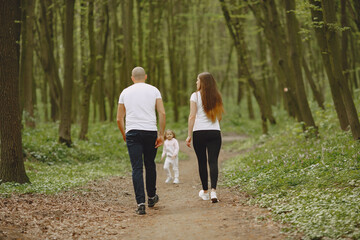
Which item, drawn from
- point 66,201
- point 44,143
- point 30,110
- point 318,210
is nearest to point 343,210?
point 318,210

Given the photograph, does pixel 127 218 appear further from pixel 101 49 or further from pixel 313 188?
pixel 101 49

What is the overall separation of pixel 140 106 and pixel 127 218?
6.42ft

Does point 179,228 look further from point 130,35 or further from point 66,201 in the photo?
point 130,35

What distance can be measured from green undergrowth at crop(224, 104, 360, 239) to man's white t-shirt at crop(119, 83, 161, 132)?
2399mm

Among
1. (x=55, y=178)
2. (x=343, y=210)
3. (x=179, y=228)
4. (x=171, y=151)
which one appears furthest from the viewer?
(x=171, y=151)

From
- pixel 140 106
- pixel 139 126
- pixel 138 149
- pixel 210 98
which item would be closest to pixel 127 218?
pixel 138 149

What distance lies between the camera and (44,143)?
15.0 meters

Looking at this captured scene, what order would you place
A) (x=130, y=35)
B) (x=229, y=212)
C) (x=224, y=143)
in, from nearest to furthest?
(x=229, y=212) < (x=130, y=35) < (x=224, y=143)

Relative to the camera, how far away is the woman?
23.6 feet

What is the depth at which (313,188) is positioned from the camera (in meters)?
6.43

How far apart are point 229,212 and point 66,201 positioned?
326cm

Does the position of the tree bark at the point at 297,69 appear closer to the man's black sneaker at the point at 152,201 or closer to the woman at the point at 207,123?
the woman at the point at 207,123

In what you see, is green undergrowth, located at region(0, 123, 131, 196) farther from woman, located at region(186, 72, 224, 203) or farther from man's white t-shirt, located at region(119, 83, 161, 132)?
woman, located at region(186, 72, 224, 203)

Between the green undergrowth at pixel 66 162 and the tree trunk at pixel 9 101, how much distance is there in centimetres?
46
